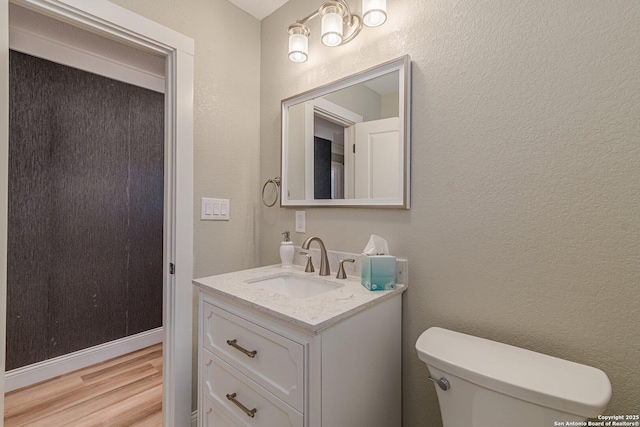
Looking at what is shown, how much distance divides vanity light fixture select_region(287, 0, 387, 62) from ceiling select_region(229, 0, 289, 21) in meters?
0.41

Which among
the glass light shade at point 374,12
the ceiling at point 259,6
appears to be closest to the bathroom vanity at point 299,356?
the glass light shade at point 374,12

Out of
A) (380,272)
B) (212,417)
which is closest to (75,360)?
(212,417)

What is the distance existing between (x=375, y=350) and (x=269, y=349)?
382 mm

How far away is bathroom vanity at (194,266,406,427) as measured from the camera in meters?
0.84

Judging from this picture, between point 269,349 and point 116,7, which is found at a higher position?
point 116,7

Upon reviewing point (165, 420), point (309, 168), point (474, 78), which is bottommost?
point (165, 420)

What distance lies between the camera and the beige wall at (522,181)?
798 mm

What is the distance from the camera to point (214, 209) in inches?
62.9

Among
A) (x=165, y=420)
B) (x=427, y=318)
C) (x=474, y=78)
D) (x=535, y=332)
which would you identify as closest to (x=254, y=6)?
(x=474, y=78)

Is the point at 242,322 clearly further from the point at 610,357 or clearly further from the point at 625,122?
the point at 625,122

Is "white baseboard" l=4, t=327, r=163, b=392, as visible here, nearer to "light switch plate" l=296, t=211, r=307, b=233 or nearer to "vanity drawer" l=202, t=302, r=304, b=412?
"vanity drawer" l=202, t=302, r=304, b=412

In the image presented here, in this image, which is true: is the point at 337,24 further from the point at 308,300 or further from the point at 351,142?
the point at 308,300

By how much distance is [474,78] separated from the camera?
1036 millimetres

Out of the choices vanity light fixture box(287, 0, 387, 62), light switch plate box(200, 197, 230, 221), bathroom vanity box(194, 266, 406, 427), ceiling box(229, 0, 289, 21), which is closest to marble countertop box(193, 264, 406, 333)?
bathroom vanity box(194, 266, 406, 427)
